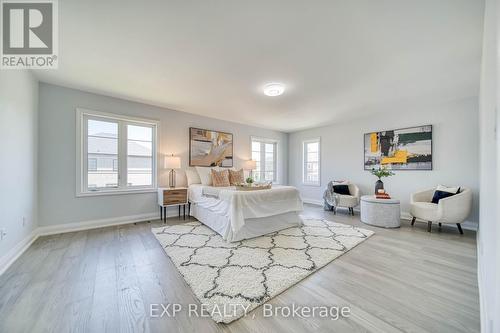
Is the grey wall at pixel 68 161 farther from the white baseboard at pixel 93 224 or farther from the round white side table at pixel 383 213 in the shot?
the round white side table at pixel 383 213

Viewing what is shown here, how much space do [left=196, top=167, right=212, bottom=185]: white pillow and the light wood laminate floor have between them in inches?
73.5

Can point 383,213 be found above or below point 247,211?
below

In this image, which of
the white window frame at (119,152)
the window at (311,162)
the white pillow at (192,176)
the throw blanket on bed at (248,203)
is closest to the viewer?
the throw blanket on bed at (248,203)

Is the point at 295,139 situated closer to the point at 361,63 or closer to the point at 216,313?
the point at 361,63

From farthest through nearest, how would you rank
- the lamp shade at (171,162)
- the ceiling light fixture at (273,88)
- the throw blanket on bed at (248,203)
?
1. the lamp shade at (171,162)
2. the ceiling light fixture at (273,88)
3. the throw blanket on bed at (248,203)

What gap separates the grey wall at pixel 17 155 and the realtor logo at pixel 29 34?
0.19 m

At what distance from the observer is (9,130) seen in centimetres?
223

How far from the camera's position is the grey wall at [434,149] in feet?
12.0

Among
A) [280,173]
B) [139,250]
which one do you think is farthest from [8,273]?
[280,173]

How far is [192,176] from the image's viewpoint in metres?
4.68

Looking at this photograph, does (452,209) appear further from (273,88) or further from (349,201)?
(273,88)

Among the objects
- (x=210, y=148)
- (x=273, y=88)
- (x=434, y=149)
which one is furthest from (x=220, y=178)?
(x=434, y=149)

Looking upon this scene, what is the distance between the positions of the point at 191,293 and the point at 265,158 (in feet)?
17.0

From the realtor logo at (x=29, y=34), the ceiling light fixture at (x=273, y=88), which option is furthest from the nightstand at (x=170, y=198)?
the ceiling light fixture at (x=273, y=88)
